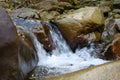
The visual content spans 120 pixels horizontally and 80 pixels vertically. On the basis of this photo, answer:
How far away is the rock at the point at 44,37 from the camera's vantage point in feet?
29.1

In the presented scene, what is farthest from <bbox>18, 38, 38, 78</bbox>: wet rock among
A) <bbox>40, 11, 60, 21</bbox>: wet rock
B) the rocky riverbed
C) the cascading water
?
<bbox>40, 11, 60, 21</bbox>: wet rock

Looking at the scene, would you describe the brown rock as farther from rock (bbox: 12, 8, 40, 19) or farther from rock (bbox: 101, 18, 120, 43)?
rock (bbox: 101, 18, 120, 43)

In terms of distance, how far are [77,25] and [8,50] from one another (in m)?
4.86

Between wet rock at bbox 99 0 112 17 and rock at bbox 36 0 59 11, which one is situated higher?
rock at bbox 36 0 59 11

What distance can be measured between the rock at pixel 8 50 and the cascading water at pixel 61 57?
1921mm

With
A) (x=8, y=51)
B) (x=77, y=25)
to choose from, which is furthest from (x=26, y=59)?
(x=77, y=25)

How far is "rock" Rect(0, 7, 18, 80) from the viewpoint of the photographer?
16.5 ft

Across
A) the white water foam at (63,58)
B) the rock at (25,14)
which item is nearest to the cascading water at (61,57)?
the white water foam at (63,58)

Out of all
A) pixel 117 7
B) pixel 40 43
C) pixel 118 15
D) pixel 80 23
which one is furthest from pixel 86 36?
pixel 117 7

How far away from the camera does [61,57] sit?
9039 millimetres

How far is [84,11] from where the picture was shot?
1018 cm

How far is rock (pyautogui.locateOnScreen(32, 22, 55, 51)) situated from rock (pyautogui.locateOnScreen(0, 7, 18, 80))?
11.6ft

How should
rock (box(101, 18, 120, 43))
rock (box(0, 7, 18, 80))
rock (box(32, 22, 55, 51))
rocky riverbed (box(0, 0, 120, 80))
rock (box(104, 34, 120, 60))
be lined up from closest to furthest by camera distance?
rock (box(0, 7, 18, 80)), rocky riverbed (box(0, 0, 120, 80)), rock (box(104, 34, 120, 60)), rock (box(32, 22, 55, 51)), rock (box(101, 18, 120, 43))

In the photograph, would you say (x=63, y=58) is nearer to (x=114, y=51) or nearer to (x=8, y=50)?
(x=114, y=51)
